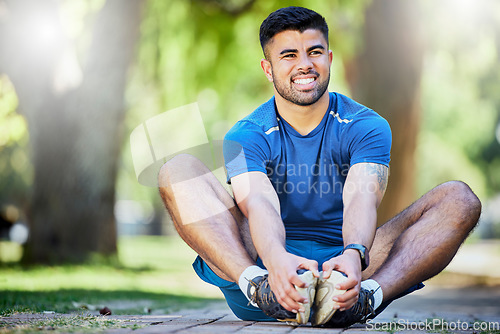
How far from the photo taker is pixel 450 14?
9.59 m

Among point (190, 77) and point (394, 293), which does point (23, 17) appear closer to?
point (190, 77)

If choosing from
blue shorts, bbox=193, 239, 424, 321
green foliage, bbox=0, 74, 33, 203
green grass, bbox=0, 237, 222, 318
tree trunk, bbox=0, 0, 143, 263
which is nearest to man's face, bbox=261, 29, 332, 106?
blue shorts, bbox=193, 239, 424, 321

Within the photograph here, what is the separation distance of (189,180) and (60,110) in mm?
5823

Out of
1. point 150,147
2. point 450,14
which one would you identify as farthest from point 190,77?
point 150,147

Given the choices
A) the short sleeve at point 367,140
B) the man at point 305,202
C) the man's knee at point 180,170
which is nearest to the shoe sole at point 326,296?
the man at point 305,202

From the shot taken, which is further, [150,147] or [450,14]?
[450,14]

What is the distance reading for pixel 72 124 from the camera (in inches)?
326

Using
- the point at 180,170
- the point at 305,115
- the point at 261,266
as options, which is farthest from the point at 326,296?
the point at 305,115

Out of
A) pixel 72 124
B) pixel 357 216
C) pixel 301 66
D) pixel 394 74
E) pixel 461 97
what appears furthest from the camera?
pixel 461 97

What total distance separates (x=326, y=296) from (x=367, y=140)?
33.2 inches

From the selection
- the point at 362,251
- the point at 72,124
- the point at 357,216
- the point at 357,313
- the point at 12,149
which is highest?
the point at 12,149

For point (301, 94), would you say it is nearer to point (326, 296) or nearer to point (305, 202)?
point (305, 202)

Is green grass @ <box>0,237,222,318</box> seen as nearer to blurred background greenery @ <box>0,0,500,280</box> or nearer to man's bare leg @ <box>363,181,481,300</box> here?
blurred background greenery @ <box>0,0,500,280</box>

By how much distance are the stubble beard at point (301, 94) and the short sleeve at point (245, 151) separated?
8.8 inches
